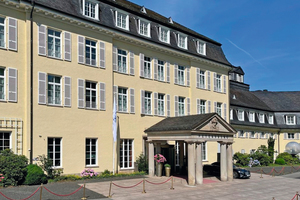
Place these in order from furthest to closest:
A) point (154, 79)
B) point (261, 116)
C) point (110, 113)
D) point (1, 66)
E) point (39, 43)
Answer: point (261, 116)
point (154, 79)
point (110, 113)
point (39, 43)
point (1, 66)

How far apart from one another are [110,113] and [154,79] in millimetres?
5597

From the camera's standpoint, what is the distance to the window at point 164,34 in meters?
29.1

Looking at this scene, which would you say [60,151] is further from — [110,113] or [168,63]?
[168,63]

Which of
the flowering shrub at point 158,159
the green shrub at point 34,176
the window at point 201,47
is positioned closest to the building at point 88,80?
the flowering shrub at point 158,159

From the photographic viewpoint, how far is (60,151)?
2159cm

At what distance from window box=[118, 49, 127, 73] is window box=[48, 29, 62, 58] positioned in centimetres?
510

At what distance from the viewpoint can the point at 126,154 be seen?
25688mm

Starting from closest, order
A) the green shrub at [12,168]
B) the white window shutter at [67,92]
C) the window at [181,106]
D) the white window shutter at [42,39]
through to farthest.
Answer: the green shrub at [12,168] < the white window shutter at [42,39] < the white window shutter at [67,92] < the window at [181,106]

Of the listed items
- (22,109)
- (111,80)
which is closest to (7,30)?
(22,109)

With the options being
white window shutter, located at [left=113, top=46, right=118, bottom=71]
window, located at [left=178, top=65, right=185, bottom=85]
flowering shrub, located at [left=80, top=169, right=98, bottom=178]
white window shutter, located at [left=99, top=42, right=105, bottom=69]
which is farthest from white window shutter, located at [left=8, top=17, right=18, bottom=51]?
window, located at [left=178, top=65, right=185, bottom=85]

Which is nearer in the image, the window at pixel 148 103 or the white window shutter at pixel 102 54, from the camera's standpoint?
the white window shutter at pixel 102 54

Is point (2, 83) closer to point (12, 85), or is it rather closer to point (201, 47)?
point (12, 85)

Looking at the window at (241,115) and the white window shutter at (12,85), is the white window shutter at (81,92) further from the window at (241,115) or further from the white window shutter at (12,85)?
the window at (241,115)

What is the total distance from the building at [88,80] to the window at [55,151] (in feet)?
0.20
